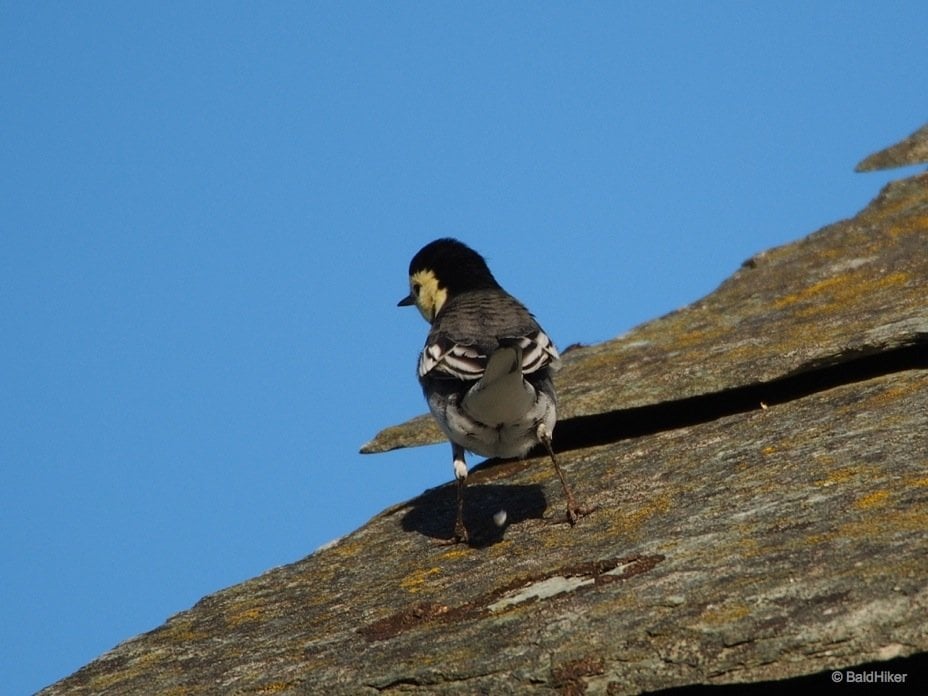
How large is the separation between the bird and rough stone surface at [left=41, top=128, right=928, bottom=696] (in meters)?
0.32

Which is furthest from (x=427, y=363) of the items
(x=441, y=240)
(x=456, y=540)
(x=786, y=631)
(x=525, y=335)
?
(x=786, y=631)

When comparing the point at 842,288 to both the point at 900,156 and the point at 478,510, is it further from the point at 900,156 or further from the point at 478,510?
the point at 900,156

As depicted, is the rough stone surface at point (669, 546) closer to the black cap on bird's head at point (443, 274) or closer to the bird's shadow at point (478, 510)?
the bird's shadow at point (478, 510)

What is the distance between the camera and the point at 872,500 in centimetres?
552

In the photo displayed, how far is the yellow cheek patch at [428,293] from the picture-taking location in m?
10.4

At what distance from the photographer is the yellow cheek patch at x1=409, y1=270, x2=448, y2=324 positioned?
10445 mm

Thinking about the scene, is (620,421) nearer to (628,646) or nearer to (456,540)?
(456,540)

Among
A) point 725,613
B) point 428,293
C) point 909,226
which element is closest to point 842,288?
point 909,226

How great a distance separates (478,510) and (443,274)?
2734 millimetres

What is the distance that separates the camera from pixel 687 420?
27.0 ft

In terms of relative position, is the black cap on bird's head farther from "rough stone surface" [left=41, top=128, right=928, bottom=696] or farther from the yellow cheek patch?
"rough stone surface" [left=41, top=128, right=928, bottom=696]

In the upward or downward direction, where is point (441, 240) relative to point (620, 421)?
upward

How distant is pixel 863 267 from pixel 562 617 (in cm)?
519

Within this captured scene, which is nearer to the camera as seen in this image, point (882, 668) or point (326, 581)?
point (882, 668)
